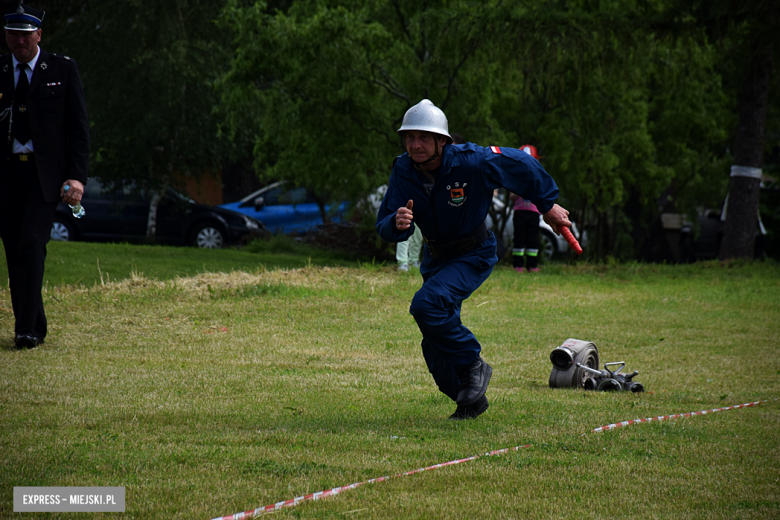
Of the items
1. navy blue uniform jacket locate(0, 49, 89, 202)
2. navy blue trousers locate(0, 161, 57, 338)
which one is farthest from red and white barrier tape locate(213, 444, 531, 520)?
navy blue uniform jacket locate(0, 49, 89, 202)

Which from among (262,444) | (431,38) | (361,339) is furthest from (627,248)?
(262,444)

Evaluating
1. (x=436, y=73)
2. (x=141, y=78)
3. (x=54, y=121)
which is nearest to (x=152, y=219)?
(x=141, y=78)

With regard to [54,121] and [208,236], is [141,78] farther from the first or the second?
[54,121]

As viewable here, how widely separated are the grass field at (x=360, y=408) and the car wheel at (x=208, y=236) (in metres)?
9.56

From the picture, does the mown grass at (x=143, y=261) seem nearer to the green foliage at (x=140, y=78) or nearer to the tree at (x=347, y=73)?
the tree at (x=347, y=73)

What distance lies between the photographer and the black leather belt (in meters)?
4.97

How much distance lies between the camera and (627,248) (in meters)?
23.9

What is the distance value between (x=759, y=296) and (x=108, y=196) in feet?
48.3

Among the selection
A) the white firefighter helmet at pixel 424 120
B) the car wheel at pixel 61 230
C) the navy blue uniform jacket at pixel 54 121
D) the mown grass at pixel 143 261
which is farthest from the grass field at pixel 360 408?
the car wheel at pixel 61 230

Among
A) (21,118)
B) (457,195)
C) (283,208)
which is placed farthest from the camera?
(283,208)

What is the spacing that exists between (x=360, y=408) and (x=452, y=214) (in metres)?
1.36

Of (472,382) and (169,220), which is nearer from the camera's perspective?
(472,382)

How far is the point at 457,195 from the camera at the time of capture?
15.9 feet

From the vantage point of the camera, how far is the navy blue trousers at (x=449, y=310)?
4.71 m
